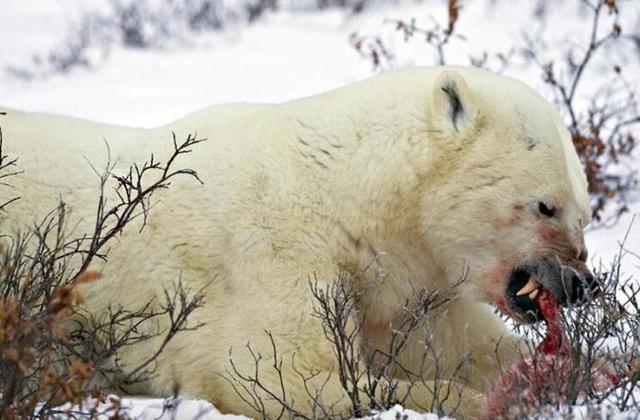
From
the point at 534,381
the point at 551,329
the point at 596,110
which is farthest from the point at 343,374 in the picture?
the point at 596,110

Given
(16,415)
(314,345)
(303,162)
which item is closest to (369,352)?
(314,345)

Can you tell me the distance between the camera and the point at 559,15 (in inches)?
401

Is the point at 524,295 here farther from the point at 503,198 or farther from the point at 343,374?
the point at 343,374

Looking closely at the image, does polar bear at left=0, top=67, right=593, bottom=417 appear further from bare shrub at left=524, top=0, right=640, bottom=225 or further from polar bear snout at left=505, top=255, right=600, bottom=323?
bare shrub at left=524, top=0, right=640, bottom=225

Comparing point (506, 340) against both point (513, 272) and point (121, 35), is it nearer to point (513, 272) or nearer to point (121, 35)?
point (513, 272)

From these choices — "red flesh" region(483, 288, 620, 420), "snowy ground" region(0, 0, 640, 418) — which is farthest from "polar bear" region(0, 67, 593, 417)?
"snowy ground" region(0, 0, 640, 418)

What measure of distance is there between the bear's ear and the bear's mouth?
45 centimetres

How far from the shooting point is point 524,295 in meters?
3.35

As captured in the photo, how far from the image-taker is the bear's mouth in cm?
332

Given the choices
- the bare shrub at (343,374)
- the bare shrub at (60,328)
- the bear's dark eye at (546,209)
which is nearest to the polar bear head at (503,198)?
the bear's dark eye at (546,209)

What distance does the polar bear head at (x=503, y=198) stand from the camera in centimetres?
326

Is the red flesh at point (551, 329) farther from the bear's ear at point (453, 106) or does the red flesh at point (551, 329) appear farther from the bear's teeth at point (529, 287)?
the bear's ear at point (453, 106)

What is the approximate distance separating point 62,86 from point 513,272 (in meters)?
6.87

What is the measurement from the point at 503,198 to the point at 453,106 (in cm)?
31
